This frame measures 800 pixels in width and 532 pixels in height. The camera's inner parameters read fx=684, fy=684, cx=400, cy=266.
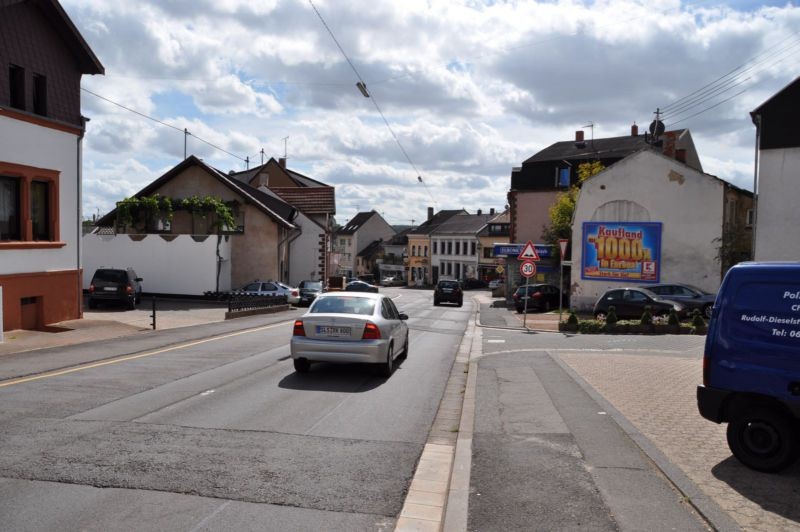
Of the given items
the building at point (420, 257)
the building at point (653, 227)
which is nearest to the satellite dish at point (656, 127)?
the building at point (653, 227)

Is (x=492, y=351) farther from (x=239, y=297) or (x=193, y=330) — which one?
(x=239, y=297)

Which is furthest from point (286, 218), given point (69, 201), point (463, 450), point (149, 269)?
point (463, 450)

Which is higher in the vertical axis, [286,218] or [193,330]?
[286,218]

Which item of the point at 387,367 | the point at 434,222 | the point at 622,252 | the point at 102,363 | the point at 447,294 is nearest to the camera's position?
the point at 387,367

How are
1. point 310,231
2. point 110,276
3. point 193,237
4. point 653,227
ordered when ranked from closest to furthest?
point 110,276
point 653,227
point 193,237
point 310,231

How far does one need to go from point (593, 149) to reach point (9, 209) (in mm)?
45559

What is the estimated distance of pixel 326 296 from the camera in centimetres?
1252

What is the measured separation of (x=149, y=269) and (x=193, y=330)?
53.8ft

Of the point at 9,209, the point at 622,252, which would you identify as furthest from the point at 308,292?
the point at 9,209

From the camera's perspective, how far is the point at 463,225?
298 ft

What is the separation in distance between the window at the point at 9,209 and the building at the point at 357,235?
7646cm

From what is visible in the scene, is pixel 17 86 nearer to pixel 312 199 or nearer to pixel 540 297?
pixel 540 297

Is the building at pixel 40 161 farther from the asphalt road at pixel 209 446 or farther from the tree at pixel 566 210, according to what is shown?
the tree at pixel 566 210

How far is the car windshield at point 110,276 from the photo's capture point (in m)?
27.3
